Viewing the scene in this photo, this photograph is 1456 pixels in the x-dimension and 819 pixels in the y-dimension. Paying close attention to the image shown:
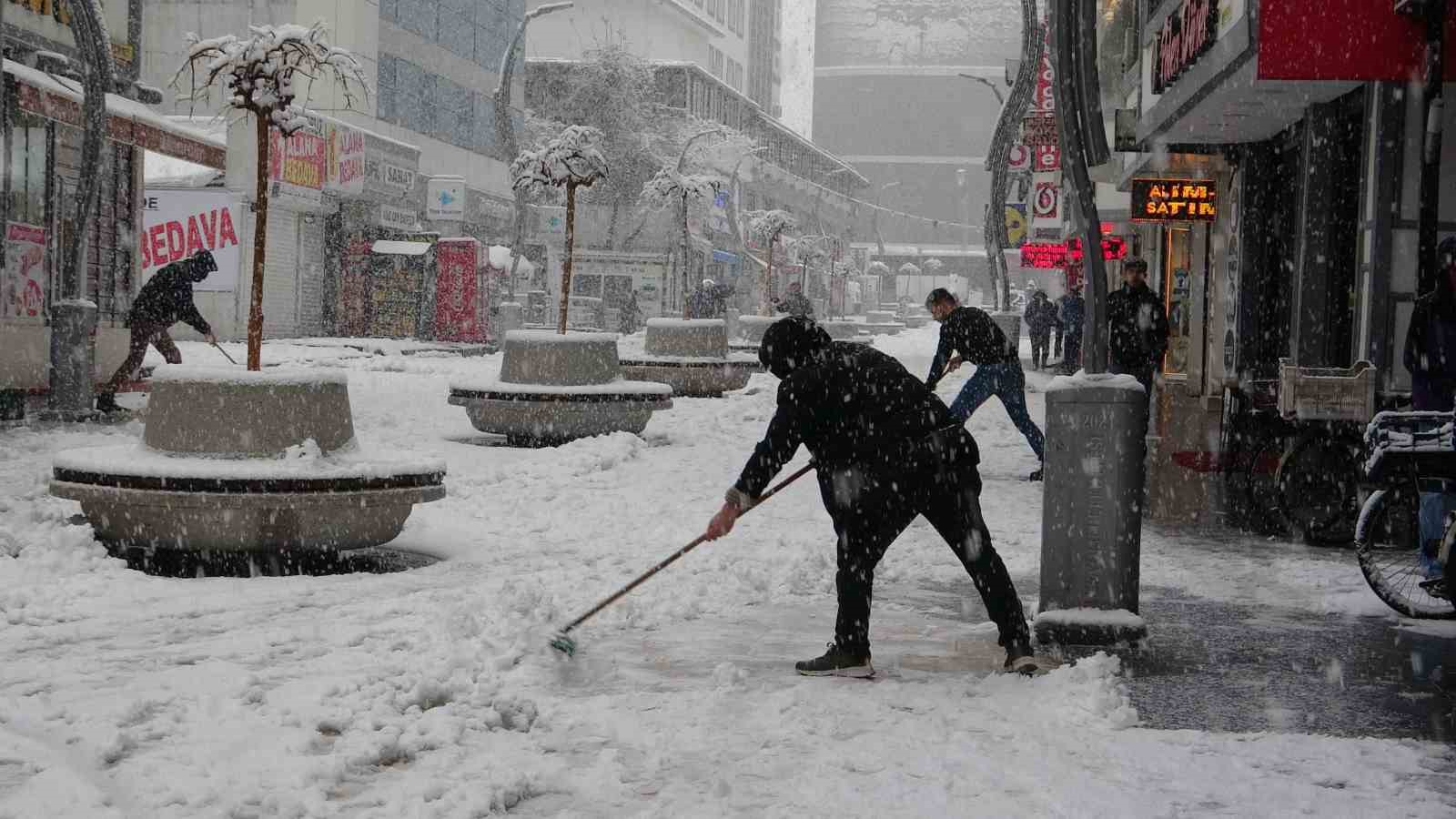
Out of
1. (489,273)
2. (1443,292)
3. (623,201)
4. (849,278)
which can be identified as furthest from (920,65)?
(1443,292)

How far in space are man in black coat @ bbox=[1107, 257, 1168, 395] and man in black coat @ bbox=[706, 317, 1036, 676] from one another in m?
7.11

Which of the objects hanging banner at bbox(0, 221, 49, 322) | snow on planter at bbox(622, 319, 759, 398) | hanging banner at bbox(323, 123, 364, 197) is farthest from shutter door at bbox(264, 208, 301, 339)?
hanging banner at bbox(0, 221, 49, 322)

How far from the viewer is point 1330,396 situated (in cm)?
966

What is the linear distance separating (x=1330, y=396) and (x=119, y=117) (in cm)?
1444

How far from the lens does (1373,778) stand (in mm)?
4672

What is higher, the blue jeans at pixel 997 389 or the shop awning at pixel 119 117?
the shop awning at pixel 119 117

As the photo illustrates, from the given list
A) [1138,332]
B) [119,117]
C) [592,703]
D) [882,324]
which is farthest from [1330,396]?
[882,324]

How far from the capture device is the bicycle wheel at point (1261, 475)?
10.6 m

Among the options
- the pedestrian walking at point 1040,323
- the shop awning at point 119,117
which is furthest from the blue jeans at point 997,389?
the pedestrian walking at point 1040,323

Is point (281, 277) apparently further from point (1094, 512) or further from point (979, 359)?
point (1094, 512)

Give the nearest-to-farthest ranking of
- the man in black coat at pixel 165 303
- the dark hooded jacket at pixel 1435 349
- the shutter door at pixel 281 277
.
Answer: the dark hooded jacket at pixel 1435 349 < the man in black coat at pixel 165 303 < the shutter door at pixel 281 277

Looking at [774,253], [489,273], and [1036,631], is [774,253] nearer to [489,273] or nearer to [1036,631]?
[489,273]

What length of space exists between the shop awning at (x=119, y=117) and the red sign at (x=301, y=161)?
13.1m

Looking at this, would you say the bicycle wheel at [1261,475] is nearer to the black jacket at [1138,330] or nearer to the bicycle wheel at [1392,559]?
the black jacket at [1138,330]
